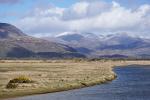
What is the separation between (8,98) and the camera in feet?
206

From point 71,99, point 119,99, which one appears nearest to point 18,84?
point 71,99

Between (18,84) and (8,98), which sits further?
(18,84)

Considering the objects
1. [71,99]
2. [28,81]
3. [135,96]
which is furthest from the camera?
[28,81]

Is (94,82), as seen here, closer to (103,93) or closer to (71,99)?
(103,93)

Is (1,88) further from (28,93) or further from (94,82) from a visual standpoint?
(94,82)

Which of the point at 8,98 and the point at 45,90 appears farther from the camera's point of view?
the point at 45,90

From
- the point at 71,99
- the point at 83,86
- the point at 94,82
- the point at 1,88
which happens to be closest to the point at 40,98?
the point at 71,99

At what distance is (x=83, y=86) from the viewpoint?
81.8 m

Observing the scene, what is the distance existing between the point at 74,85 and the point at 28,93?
46.0ft

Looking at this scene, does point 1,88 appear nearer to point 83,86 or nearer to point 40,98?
point 40,98

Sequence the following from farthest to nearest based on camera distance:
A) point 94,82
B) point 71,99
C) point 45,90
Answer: point 94,82
point 45,90
point 71,99

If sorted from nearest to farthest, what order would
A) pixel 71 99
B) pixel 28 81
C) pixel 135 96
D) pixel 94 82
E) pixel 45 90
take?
pixel 71 99
pixel 135 96
pixel 45 90
pixel 28 81
pixel 94 82

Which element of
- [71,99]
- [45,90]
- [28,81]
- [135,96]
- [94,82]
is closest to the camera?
[71,99]

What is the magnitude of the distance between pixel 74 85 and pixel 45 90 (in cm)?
968
